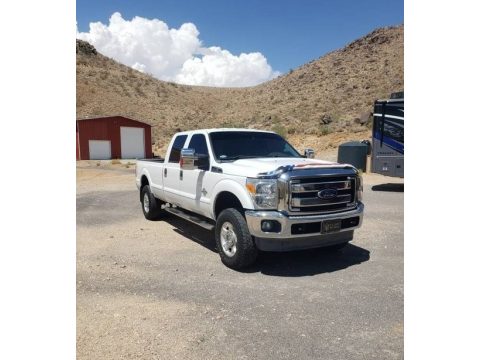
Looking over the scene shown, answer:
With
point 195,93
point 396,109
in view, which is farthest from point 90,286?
point 195,93

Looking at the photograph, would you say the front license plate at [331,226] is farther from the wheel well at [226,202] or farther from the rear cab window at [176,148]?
the rear cab window at [176,148]

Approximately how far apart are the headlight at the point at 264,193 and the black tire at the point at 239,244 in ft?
1.21

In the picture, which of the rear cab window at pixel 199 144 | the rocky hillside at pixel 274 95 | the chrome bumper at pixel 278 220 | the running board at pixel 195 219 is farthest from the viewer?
the rocky hillside at pixel 274 95

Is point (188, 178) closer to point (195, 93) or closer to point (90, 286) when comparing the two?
point (90, 286)

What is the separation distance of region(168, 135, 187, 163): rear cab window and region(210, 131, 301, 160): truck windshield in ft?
3.45

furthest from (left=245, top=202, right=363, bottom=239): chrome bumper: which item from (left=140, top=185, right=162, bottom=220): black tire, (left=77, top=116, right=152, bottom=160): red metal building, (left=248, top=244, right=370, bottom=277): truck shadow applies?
(left=77, top=116, right=152, bottom=160): red metal building

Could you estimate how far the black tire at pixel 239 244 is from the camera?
5.03m

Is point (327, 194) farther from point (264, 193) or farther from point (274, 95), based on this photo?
point (274, 95)

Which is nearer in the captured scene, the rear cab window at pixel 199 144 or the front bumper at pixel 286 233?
the front bumper at pixel 286 233

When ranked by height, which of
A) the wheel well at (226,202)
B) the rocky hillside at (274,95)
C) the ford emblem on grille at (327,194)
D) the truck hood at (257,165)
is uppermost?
the rocky hillside at (274,95)

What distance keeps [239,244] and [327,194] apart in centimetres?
132

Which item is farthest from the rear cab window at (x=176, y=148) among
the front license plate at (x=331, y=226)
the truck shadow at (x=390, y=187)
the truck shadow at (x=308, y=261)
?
the truck shadow at (x=390, y=187)

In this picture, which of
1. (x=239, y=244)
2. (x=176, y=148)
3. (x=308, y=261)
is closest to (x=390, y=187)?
(x=176, y=148)

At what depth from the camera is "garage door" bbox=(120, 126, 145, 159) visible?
105 ft
